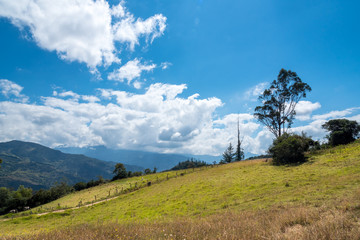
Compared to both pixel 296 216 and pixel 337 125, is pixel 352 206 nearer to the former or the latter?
pixel 296 216

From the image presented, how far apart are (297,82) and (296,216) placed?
4145 centimetres

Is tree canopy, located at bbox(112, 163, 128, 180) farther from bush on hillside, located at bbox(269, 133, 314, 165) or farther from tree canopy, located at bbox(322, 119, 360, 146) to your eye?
tree canopy, located at bbox(322, 119, 360, 146)

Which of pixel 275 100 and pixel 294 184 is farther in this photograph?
pixel 275 100

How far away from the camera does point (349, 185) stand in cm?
1327

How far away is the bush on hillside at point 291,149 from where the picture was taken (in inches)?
1212

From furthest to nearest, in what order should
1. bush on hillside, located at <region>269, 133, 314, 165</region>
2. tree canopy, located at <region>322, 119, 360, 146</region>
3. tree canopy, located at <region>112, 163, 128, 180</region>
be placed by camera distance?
tree canopy, located at <region>112, 163, 128, 180</region> < tree canopy, located at <region>322, 119, 360, 146</region> < bush on hillside, located at <region>269, 133, 314, 165</region>

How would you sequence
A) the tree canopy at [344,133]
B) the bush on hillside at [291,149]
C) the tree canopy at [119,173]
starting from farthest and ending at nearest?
the tree canopy at [119,173] < the tree canopy at [344,133] < the bush on hillside at [291,149]

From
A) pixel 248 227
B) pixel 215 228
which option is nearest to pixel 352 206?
pixel 248 227

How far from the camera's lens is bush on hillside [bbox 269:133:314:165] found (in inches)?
1212

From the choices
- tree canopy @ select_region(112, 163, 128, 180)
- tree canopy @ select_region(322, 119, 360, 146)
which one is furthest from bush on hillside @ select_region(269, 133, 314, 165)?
tree canopy @ select_region(112, 163, 128, 180)

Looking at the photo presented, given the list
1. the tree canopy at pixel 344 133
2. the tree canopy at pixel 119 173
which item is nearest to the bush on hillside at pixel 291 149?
the tree canopy at pixel 344 133

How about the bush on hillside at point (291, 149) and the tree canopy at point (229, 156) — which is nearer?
the bush on hillside at point (291, 149)

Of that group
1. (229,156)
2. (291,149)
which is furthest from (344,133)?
(229,156)

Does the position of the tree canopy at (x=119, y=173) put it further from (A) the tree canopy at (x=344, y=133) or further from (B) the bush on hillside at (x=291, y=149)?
(A) the tree canopy at (x=344, y=133)
